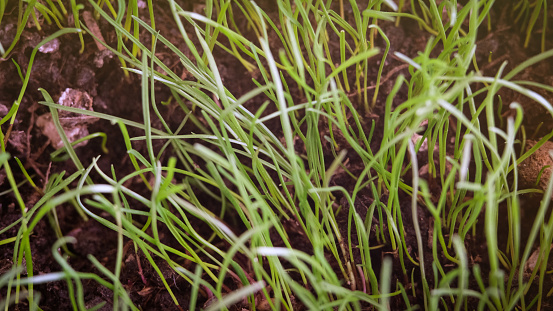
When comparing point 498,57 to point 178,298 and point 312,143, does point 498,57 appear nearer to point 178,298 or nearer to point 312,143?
point 312,143

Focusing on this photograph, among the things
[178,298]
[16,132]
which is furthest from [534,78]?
[16,132]

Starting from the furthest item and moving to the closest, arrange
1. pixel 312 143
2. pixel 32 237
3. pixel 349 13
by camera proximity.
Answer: pixel 349 13
pixel 32 237
pixel 312 143

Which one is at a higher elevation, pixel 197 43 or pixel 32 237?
pixel 197 43

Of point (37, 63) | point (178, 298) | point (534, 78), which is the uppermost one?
point (534, 78)

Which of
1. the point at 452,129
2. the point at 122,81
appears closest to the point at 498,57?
the point at 452,129

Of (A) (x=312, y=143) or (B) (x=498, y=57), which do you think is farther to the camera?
(B) (x=498, y=57)

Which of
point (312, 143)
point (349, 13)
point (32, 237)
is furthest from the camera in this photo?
point (349, 13)

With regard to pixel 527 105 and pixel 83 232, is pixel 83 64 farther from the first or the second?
pixel 527 105
